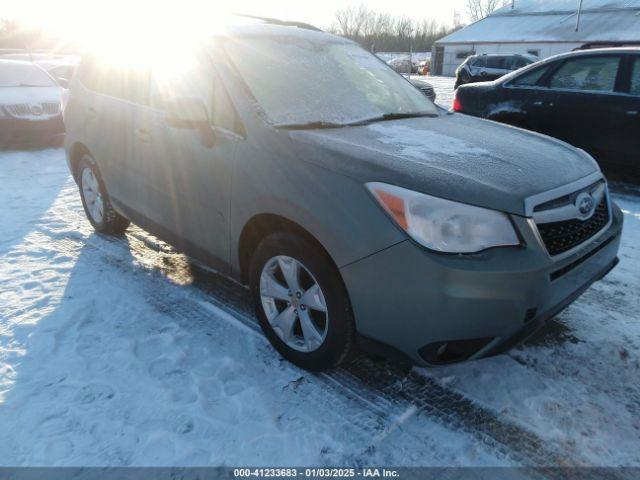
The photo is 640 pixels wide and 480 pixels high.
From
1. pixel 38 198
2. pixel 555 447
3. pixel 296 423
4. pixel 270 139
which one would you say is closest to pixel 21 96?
pixel 38 198

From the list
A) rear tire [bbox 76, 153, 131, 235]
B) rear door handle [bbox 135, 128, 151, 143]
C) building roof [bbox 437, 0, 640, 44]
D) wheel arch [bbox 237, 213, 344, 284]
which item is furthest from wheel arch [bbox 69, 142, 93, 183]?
building roof [bbox 437, 0, 640, 44]

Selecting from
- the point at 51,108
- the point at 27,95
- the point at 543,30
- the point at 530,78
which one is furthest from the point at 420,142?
the point at 543,30

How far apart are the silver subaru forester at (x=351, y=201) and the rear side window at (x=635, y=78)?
3292 millimetres

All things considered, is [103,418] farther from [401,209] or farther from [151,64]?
[151,64]

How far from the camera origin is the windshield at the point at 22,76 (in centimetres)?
945

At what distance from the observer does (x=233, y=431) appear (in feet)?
7.06

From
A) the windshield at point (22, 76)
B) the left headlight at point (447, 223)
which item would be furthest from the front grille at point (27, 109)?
the left headlight at point (447, 223)

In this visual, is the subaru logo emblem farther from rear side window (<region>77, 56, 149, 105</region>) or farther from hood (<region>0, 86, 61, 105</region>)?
hood (<region>0, 86, 61, 105</region>)

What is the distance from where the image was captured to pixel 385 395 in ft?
7.89

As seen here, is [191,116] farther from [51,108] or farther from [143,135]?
[51,108]

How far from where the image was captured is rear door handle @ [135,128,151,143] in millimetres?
3216

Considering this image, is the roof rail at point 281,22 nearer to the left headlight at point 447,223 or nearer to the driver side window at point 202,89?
the driver side window at point 202,89

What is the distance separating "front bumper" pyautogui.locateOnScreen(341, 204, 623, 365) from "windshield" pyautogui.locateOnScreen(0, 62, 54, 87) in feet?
33.0

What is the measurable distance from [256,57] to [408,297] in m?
1.78
